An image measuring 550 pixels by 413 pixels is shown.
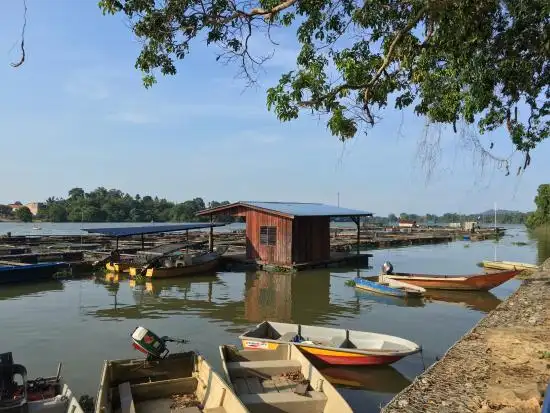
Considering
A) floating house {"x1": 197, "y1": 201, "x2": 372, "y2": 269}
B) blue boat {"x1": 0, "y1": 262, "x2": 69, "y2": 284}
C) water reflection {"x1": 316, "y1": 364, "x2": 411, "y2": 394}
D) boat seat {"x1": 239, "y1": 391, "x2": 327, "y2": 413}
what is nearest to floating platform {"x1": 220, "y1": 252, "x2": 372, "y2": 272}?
floating house {"x1": 197, "y1": 201, "x2": 372, "y2": 269}

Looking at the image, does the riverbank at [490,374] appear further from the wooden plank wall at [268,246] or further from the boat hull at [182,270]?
the wooden plank wall at [268,246]

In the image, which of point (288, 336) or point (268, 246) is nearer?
point (288, 336)

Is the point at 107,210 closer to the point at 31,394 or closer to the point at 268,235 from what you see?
the point at 268,235

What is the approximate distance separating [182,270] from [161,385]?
17.1 m

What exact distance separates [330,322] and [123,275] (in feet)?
46.1

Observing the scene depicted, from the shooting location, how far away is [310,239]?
2892 cm

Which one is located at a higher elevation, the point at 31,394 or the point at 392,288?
the point at 392,288

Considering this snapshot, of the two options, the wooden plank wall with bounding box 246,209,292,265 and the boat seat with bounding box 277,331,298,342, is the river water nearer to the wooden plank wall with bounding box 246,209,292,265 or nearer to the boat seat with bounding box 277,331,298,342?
the boat seat with bounding box 277,331,298,342

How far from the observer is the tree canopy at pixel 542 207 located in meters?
76.0

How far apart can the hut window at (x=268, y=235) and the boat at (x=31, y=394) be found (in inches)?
793

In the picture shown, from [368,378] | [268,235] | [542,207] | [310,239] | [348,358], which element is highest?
[542,207]

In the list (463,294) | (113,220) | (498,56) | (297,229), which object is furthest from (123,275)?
(113,220)

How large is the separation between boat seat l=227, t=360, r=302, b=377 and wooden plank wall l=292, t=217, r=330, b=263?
18.2 meters

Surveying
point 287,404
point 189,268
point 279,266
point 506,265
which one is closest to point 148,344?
point 287,404
